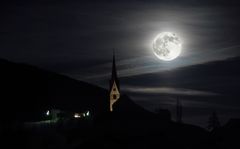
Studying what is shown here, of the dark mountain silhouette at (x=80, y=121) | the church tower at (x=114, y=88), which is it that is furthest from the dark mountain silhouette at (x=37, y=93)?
the church tower at (x=114, y=88)

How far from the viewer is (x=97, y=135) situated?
66.2 metres

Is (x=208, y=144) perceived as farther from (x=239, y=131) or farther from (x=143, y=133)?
(x=239, y=131)

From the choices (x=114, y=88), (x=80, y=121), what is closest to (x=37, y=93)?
(x=80, y=121)

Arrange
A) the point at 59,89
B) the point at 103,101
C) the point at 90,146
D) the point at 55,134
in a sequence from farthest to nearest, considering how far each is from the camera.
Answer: the point at 103,101 < the point at 59,89 < the point at 55,134 < the point at 90,146

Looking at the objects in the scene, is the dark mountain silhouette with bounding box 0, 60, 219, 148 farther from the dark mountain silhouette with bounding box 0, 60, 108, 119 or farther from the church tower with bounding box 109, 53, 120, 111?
the church tower with bounding box 109, 53, 120, 111

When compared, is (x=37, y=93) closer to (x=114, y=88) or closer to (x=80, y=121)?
(x=80, y=121)

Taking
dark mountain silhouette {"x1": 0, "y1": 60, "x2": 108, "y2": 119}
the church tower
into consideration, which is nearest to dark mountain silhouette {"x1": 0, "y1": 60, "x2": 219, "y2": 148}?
dark mountain silhouette {"x1": 0, "y1": 60, "x2": 108, "y2": 119}

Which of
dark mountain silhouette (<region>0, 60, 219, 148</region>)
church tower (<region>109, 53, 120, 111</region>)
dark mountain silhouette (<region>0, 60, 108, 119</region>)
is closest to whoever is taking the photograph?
dark mountain silhouette (<region>0, 60, 219, 148</region>)

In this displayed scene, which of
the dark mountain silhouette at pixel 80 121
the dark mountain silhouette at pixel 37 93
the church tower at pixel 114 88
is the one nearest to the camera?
the dark mountain silhouette at pixel 80 121

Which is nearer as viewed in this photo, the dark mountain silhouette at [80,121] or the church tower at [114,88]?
the dark mountain silhouette at [80,121]

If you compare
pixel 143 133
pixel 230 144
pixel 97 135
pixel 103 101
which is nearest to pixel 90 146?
pixel 97 135

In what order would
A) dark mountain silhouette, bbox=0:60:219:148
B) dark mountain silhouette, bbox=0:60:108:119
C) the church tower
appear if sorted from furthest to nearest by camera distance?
1. the church tower
2. dark mountain silhouette, bbox=0:60:108:119
3. dark mountain silhouette, bbox=0:60:219:148

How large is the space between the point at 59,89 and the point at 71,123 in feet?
67.9

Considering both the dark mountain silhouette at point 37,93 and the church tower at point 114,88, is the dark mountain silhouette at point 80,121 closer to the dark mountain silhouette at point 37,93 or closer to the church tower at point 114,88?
the dark mountain silhouette at point 37,93
